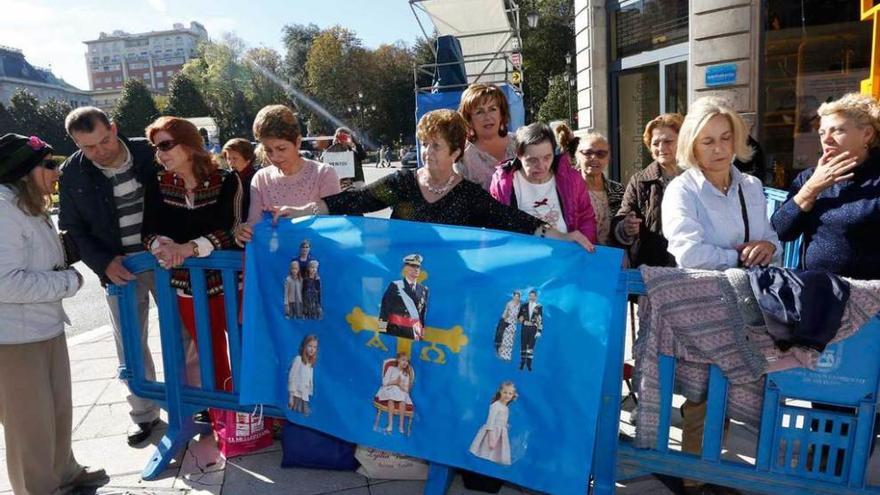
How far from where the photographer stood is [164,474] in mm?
3387

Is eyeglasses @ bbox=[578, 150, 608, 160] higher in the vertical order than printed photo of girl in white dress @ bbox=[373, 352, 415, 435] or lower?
higher

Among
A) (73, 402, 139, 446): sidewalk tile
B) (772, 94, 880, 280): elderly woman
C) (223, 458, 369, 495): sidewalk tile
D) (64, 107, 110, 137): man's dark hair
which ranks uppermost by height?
(64, 107, 110, 137): man's dark hair

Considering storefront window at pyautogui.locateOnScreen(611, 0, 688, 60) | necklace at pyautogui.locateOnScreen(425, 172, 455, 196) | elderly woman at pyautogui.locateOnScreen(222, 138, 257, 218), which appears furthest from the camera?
storefront window at pyautogui.locateOnScreen(611, 0, 688, 60)

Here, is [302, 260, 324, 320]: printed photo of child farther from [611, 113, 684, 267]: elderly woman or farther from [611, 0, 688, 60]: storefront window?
[611, 0, 688, 60]: storefront window

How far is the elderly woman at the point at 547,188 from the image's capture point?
3.09m

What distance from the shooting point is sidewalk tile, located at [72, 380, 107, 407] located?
4.50 metres

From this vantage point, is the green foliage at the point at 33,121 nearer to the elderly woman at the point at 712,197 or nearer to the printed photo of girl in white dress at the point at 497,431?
the printed photo of girl in white dress at the point at 497,431

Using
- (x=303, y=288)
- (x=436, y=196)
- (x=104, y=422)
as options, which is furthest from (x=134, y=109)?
(x=436, y=196)

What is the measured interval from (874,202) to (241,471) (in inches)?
141

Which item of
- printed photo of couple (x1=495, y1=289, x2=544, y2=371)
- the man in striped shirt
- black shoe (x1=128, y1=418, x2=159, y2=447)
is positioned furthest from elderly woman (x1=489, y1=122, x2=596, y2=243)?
black shoe (x1=128, y1=418, x2=159, y2=447)

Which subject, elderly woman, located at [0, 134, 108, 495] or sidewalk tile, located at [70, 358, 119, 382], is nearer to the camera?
elderly woman, located at [0, 134, 108, 495]

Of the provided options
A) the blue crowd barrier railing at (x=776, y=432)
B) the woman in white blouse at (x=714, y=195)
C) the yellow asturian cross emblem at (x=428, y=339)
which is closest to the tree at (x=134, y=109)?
the yellow asturian cross emblem at (x=428, y=339)

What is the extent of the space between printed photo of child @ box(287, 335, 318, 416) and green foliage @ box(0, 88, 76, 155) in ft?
216

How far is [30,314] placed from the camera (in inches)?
111
